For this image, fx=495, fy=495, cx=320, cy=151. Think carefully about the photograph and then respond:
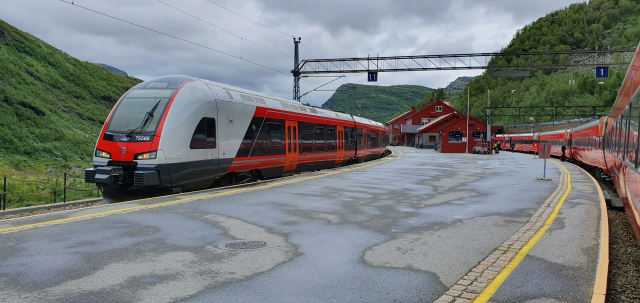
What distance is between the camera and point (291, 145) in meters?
19.1

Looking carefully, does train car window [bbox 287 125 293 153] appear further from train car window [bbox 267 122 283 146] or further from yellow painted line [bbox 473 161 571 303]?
yellow painted line [bbox 473 161 571 303]

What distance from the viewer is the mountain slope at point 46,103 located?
35.2 metres

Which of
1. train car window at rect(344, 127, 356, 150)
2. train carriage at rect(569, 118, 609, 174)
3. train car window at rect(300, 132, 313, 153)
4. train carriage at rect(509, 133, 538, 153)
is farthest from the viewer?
train carriage at rect(509, 133, 538, 153)

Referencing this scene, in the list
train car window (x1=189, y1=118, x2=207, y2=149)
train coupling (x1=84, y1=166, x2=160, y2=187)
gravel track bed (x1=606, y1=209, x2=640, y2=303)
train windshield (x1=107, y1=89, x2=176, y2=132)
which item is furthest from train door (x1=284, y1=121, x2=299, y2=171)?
gravel track bed (x1=606, y1=209, x2=640, y2=303)

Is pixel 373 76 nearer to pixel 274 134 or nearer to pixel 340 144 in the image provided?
pixel 340 144

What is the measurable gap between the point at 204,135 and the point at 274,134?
452cm

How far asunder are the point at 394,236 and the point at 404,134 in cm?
10926

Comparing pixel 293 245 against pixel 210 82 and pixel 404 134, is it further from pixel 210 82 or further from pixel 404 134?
pixel 404 134

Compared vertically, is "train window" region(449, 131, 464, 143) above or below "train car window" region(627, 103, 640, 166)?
above

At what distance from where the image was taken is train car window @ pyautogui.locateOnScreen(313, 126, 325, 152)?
2198cm

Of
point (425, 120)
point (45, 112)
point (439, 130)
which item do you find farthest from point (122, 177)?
point (425, 120)

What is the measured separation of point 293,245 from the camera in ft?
22.3

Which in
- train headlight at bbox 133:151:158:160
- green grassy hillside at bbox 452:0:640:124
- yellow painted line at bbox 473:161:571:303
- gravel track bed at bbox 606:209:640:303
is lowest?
gravel track bed at bbox 606:209:640:303

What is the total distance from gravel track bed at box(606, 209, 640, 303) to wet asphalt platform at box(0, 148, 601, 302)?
0.31 meters
